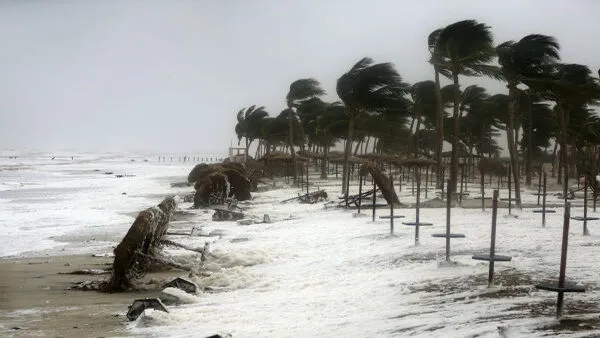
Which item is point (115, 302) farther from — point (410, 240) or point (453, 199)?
point (453, 199)

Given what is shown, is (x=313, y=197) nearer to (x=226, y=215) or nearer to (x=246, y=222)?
(x=226, y=215)

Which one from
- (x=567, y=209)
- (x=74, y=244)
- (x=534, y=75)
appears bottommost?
(x=74, y=244)

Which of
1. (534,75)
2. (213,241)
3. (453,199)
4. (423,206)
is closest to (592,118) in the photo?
(534,75)

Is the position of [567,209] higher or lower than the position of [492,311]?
higher

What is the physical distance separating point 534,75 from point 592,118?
27.9 metres

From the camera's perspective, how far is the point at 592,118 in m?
50.5

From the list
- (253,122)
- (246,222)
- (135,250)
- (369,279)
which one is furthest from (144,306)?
(253,122)

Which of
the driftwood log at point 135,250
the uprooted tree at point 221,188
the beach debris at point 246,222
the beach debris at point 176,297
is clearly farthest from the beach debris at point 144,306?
the uprooted tree at point 221,188

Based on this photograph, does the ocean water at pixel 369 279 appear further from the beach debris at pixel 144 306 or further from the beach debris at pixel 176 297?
the beach debris at pixel 144 306

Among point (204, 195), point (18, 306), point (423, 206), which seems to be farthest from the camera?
point (204, 195)

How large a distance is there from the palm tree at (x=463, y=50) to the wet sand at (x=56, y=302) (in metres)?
16.8

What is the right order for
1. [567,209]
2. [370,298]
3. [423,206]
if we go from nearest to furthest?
1. [567,209]
2. [370,298]
3. [423,206]

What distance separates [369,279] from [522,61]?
719 inches

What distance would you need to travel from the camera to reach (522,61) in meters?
25.4
